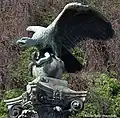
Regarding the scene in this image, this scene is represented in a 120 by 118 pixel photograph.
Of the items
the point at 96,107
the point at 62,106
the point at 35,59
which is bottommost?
the point at 96,107

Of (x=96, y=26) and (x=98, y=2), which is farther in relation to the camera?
(x=98, y=2)

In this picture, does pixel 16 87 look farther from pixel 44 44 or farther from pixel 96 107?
pixel 44 44

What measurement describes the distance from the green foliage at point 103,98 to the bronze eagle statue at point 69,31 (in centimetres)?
704

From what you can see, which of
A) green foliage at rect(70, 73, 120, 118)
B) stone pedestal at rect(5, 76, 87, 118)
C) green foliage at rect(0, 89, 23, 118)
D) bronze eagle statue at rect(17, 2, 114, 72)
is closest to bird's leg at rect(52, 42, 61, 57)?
bronze eagle statue at rect(17, 2, 114, 72)

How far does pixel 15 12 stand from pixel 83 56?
273 cm

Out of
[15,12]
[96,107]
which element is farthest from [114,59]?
[15,12]

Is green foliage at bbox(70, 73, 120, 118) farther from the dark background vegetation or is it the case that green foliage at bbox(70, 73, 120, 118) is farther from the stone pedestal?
the stone pedestal

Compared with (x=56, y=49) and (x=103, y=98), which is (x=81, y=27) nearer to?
(x=56, y=49)

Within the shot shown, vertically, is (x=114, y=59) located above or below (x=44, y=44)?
below

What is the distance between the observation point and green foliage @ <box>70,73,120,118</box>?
1554cm

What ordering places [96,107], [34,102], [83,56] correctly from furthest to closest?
[83,56] → [96,107] → [34,102]

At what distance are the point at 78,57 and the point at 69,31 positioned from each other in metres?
8.30

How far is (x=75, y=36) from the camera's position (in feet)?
27.5

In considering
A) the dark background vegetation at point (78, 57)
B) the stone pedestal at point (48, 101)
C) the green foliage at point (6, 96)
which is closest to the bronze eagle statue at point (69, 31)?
the stone pedestal at point (48, 101)
